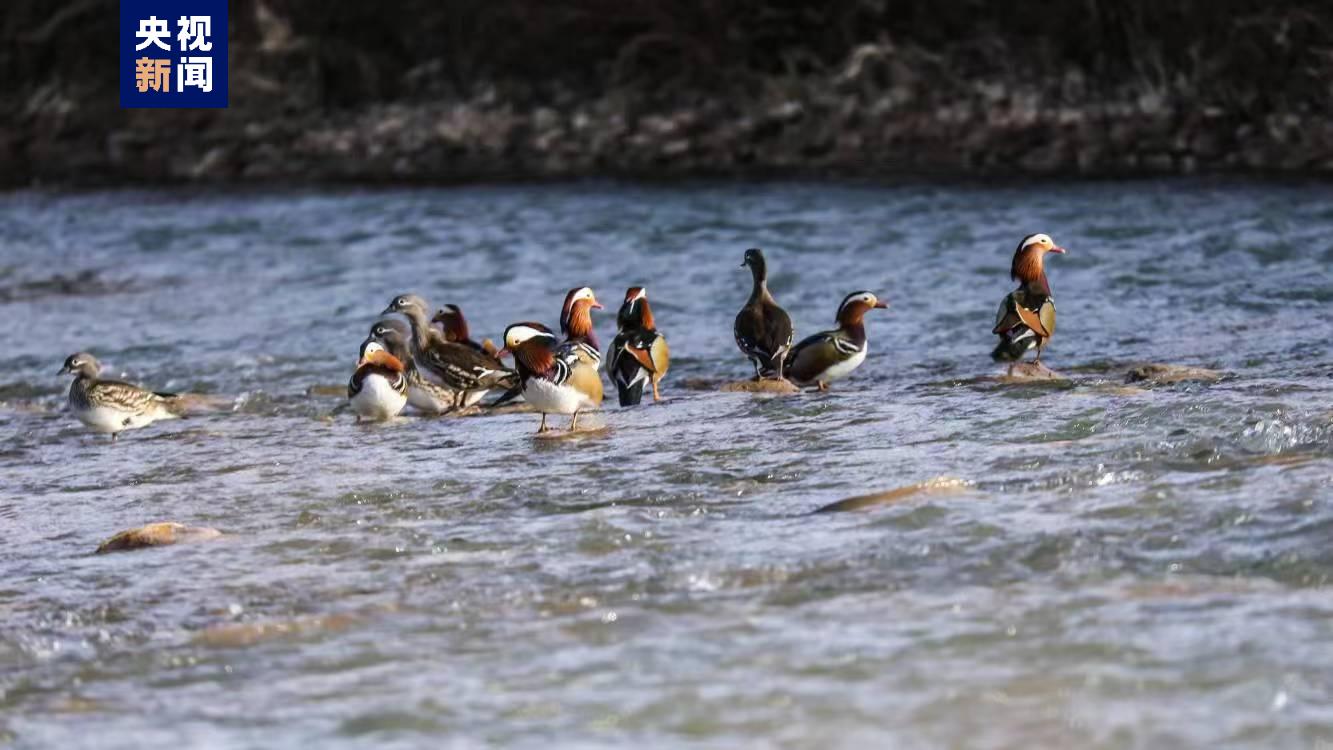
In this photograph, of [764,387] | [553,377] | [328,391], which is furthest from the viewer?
[328,391]

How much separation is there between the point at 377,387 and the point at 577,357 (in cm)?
144

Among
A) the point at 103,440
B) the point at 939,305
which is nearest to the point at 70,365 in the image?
the point at 103,440

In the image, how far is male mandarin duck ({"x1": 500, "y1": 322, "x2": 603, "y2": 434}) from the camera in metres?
10.9

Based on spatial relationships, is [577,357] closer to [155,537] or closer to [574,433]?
[574,433]

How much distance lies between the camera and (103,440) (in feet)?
41.2

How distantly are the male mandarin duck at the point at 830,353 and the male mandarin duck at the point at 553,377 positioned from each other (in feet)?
5.55

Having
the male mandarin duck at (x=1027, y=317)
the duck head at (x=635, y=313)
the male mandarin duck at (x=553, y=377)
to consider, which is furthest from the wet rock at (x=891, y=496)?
the duck head at (x=635, y=313)

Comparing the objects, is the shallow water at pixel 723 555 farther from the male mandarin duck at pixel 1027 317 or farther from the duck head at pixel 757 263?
the duck head at pixel 757 263

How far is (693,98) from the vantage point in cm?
2834

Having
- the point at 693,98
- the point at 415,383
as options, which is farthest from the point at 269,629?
the point at 693,98

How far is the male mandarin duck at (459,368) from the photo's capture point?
1285cm

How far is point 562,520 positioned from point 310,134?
74.3 ft

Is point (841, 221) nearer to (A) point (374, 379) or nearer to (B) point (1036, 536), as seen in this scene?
(A) point (374, 379)

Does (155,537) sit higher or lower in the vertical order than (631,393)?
lower
